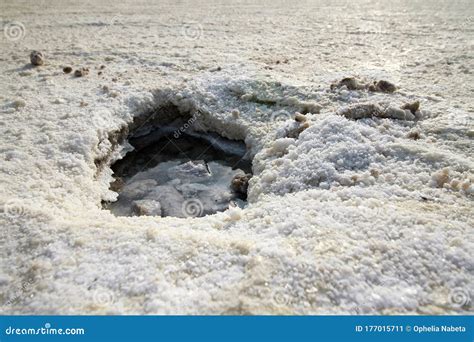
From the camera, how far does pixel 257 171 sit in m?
6.15

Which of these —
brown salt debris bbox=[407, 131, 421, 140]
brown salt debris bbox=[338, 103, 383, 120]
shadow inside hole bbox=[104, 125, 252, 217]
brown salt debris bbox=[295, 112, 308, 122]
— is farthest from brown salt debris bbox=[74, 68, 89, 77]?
brown salt debris bbox=[407, 131, 421, 140]

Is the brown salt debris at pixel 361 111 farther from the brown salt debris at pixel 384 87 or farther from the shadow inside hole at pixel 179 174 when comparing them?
the shadow inside hole at pixel 179 174

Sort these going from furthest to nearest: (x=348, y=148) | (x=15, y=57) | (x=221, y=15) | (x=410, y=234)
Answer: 1. (x=221, y=15)
2. (x=15, y=57)
3. (x=348, y=148)
4. (x=410, y=234)

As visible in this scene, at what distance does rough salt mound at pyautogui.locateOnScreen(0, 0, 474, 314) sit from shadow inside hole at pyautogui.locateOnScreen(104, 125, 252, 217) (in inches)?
6.0

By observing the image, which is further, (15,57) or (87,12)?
(87,12)

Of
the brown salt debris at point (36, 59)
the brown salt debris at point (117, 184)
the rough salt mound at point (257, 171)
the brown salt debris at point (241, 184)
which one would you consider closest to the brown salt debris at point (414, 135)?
the rough salt mound at point (257, 171)

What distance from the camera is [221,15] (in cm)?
1174

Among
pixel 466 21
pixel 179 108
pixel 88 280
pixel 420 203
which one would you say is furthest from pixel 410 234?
pixel 466 21

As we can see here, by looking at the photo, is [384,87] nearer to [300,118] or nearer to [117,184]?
[300,118]

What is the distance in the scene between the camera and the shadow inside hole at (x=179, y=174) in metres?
6.13

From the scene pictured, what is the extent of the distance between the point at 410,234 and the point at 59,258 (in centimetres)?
328

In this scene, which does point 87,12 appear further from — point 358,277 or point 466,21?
point 358,277

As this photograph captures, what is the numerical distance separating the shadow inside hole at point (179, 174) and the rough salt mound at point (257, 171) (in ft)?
0.50

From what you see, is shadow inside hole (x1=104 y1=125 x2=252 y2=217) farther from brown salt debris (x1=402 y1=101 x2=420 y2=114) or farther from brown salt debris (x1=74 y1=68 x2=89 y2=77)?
brown salt debris (x1=402 y1=101 x2=420 y2=114)
